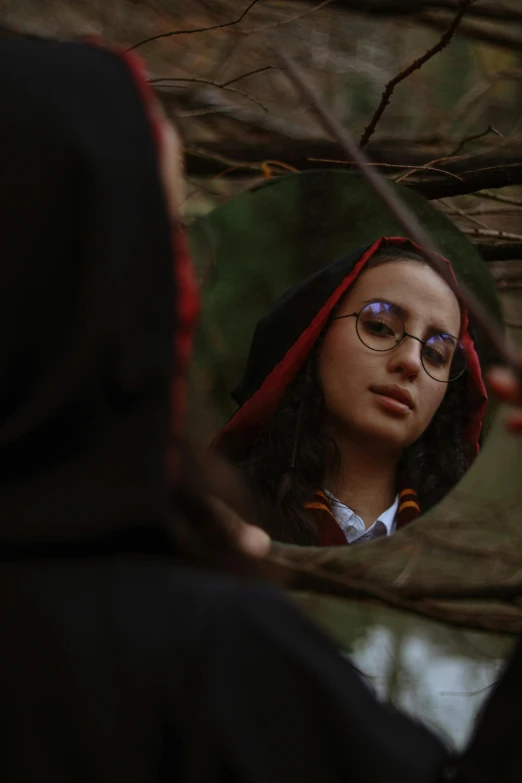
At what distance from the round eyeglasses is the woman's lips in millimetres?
62

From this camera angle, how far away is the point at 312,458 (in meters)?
1.94

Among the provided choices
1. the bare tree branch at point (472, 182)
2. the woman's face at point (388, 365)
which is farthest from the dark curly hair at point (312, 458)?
the bare tree branch at point (472, 182)

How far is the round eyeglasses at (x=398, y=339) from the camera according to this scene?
1856 millimetres

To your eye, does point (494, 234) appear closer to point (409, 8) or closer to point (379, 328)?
point (379, 328)

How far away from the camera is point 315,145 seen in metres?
2.56

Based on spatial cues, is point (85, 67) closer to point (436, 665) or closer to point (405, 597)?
point (405, 597)

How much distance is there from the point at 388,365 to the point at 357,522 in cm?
30

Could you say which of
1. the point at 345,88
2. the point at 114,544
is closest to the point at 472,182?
the point at 114,544

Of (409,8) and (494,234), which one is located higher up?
(409,8)

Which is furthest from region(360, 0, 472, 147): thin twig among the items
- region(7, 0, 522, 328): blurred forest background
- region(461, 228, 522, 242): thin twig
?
region(461, 228, 522, 242): thin twig

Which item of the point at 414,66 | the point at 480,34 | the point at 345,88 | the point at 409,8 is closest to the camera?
the point at 414,66

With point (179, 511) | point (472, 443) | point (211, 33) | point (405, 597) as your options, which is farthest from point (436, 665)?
point (179, 511)

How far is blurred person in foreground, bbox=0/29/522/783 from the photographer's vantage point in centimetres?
107

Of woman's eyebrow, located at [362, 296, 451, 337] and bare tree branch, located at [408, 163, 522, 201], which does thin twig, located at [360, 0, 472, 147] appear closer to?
bare tree branch, located at [408, 163, 522, 201]
